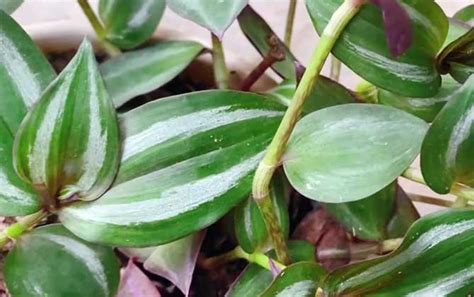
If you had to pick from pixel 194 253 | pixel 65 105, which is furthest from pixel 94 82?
pixel 194 253

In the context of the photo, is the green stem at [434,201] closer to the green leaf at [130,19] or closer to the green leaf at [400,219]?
the green leaf at [400,219]

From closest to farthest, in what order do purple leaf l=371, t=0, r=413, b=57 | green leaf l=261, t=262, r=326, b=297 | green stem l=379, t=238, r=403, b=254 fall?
purple leaf l=371, t=0, r=413, b=57
green leaf l=261, t=262, r=326, b=297
green stem l=379, t=238, r=403, b=254

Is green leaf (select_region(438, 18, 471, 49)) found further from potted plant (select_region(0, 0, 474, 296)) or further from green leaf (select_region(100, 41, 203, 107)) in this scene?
green leaf (select_region(100, 41, 203, 107))

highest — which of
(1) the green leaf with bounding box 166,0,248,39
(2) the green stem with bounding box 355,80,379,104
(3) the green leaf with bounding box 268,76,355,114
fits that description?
(1) the green leaf with bounding box 166,0,248,39

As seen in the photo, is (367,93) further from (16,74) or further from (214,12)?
(16,74)

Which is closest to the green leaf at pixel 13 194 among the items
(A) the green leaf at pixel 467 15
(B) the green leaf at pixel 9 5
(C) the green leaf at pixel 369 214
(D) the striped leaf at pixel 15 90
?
(D) the striped leaf at pixel 15 90

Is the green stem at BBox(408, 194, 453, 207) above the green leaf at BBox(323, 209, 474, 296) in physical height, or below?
below

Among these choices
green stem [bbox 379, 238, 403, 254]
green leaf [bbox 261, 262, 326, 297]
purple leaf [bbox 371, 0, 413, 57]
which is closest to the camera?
purple leaf [bbox 371, 0, 413, 57]

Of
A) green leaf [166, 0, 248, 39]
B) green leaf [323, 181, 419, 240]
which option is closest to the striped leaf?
green leaf [166, 0, 248, 39]
